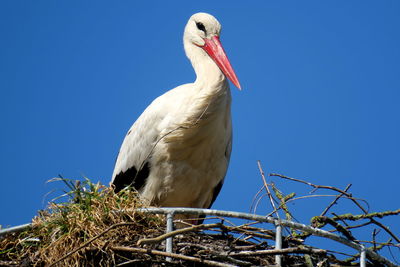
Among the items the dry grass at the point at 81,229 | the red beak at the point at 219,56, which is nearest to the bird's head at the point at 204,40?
the red beak at the point at 219,56

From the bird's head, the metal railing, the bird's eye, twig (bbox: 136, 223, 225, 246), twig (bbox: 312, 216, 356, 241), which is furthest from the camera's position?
the bird's eye

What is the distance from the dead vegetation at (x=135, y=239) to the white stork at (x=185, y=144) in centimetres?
99

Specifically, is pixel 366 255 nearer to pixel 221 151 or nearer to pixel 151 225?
pixel 151 225

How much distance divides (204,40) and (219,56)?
0.28 meters

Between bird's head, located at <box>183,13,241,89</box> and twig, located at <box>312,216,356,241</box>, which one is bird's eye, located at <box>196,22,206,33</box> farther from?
twig, located at <box>312,216,356,241</box>

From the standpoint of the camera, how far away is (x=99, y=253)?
221 inches

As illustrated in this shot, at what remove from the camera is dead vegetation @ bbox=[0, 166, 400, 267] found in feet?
17.8

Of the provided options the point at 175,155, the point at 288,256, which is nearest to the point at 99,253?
the point at 288,256

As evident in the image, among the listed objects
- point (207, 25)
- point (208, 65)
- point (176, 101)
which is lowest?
point (176, 101)

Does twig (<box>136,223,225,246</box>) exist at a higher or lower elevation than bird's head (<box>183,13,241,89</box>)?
lower

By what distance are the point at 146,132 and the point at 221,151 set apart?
666mm

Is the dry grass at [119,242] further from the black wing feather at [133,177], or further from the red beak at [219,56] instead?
the red beak at [219,56]

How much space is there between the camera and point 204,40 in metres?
7.88

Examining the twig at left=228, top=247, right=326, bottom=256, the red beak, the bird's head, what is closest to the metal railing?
the twig at left=228, top=247, right=326, bottom=256
